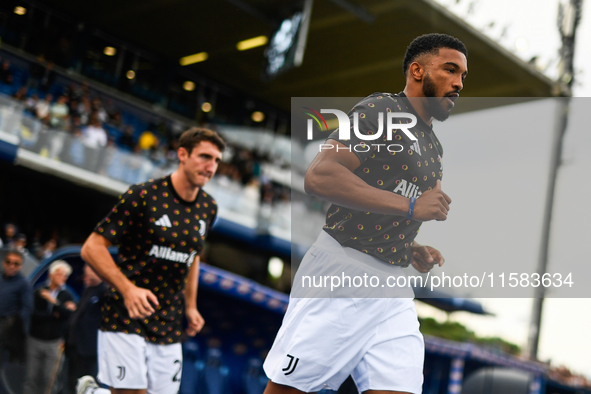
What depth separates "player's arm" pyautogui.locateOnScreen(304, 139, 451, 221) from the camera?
221 cm

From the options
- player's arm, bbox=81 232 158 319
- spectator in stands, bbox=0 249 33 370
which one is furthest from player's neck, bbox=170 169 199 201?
spectator in stands, bbox=0 249 33 370

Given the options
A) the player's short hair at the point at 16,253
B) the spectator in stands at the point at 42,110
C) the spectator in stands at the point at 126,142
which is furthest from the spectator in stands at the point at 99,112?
the player's short hair at the point at 16,253

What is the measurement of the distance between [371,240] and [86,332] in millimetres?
3818

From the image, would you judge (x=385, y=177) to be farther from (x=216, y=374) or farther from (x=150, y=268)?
(x=216, y=374)

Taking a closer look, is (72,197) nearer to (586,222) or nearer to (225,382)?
(225,382)

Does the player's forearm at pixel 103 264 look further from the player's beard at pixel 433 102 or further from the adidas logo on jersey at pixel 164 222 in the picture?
the player's beard at pixel 433 102

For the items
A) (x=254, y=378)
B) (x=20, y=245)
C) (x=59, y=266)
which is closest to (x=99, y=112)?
(x=20, y=245)

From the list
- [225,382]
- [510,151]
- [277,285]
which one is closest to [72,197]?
[277,285]

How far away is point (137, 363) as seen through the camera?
3287mm

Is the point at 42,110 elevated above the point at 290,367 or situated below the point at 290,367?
above

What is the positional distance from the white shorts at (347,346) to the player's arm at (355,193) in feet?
0.97

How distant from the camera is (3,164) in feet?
49.9

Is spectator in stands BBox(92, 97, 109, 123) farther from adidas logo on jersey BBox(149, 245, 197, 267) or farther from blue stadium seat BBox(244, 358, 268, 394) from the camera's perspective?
adidas logo on jersey BBox(149, 245, 197, 267)

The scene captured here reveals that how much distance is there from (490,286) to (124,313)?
201 cm
